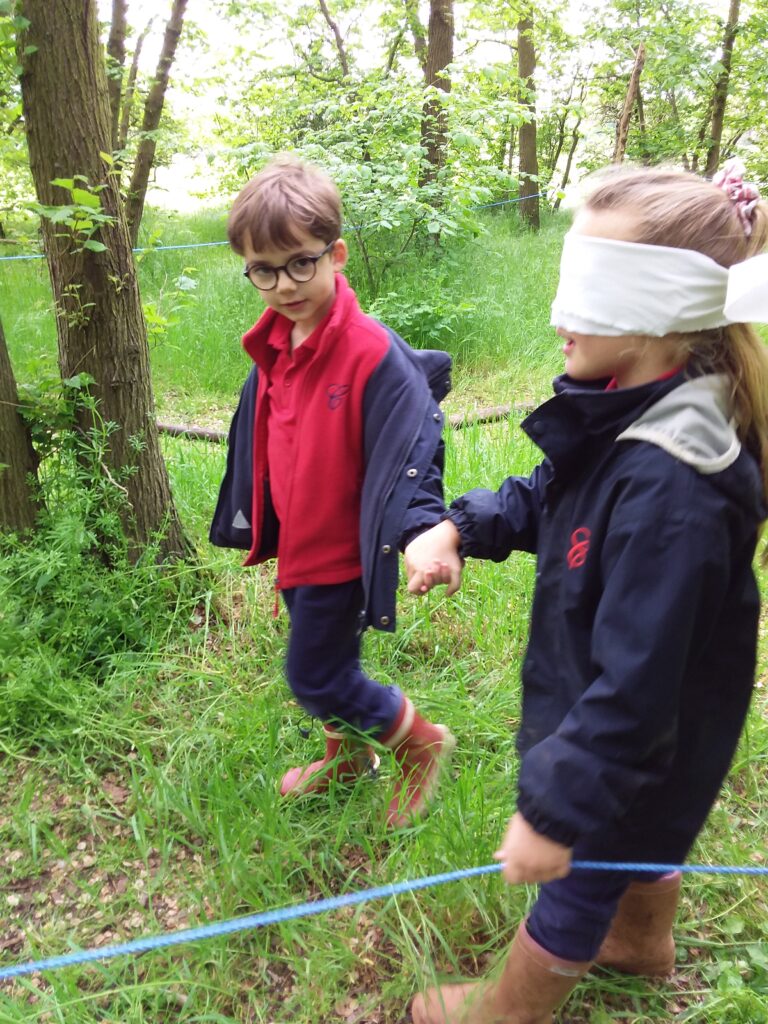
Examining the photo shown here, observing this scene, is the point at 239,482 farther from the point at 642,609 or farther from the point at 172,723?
the point at 642,609

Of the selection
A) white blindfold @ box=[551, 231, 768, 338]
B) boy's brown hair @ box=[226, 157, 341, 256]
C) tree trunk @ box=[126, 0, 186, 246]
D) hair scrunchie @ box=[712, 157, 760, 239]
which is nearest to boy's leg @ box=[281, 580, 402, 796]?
boy's brown hair @ box=[226, 157, 341, 256]

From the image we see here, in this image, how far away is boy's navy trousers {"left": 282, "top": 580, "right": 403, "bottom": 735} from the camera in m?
2.09

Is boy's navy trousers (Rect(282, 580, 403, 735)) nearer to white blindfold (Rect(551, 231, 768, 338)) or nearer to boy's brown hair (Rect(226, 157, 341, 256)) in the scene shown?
boy's brown hair (Rect(226, 157, 341, 256))

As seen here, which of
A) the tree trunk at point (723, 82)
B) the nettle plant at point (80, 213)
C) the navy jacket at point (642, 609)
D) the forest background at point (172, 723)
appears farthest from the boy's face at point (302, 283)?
the tree trunk at point (723, 82)

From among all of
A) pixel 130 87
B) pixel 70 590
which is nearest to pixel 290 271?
pixel 70 590

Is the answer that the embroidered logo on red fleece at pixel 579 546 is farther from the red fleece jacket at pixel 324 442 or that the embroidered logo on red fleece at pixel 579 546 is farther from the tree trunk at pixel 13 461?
the tree trunk at pixel 13 461

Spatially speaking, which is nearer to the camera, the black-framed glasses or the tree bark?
the black-framed glasses

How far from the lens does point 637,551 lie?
3.71ft

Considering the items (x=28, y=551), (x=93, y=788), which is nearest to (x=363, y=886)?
(x=93, y=788)

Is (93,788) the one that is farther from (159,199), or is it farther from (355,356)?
(159,199)

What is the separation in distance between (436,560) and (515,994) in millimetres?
895

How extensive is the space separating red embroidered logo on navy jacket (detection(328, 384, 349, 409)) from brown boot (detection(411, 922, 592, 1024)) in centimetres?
126

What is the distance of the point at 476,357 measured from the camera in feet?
21.0

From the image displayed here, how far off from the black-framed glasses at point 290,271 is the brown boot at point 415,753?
124 cm
